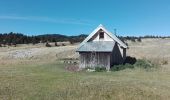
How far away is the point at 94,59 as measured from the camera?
148 feet

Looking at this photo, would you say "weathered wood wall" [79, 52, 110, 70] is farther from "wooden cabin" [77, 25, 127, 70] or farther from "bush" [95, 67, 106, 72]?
"bush" [95, 67, 106, 72]

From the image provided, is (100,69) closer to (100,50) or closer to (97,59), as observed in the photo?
(97,59)

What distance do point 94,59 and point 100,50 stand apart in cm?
140

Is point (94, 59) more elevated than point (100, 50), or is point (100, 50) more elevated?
point (100, 50)

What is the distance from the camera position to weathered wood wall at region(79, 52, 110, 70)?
146 ft

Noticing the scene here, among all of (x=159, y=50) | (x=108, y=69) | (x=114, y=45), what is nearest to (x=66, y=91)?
(x=108, y=69)

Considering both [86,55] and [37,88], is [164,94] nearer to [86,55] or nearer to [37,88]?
[37,88]

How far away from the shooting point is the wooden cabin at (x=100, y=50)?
44.5 m

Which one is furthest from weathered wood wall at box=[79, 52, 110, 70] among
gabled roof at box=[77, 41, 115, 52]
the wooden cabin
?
gabled roof at box=[77, 41, 115, 52]

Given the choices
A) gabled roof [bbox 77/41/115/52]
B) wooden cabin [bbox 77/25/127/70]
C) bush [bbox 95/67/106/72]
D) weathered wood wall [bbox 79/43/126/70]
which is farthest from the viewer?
gabled roof [bbox 77/41/115/52]

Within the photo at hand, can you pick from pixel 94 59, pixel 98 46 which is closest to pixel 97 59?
pixel 94 59

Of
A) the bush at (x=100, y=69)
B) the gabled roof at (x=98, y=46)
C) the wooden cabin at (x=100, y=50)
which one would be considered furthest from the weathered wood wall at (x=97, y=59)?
the bush at (x=100, y=69)

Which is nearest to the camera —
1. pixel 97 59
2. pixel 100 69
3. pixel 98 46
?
pixel 100 69

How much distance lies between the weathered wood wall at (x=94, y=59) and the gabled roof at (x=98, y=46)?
54 centimetres
